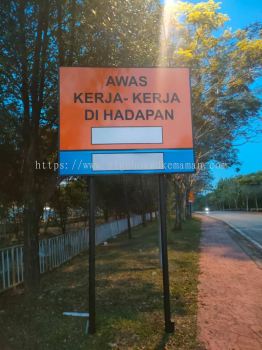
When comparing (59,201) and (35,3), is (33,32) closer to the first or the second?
(35,3)

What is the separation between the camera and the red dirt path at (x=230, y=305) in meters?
5.62

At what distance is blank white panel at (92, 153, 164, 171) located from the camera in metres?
6.05

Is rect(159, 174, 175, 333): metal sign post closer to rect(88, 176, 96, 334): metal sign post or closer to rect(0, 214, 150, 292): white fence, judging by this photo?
rect(88, 176, 96, 334): metal sign post

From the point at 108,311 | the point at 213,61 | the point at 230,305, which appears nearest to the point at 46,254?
the point at 108,311

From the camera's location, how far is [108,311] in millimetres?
6848

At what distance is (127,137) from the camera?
6164mm

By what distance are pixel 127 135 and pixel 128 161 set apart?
0.37 metres

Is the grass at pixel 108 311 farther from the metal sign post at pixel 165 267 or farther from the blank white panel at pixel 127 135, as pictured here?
the blank white panel at pixel 127 135

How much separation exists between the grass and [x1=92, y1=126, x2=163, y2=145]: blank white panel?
2.54m

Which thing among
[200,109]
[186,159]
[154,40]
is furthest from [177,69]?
[200,109]

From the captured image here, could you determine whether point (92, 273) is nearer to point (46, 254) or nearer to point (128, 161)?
point (128, 161)

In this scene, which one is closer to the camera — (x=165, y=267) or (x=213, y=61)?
(x=165, y=267)

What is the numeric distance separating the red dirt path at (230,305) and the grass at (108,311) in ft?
0.66

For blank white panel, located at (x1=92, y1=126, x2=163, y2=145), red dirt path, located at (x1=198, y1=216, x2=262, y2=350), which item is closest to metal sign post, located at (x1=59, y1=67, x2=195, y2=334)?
blank white panel, located at (x1=92, y1=126, x2=163, y2=145)
